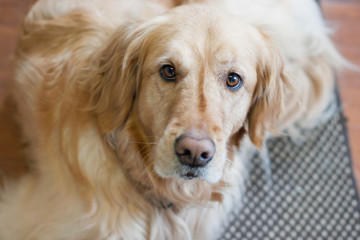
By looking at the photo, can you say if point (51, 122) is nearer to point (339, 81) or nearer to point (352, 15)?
point (339, 81)

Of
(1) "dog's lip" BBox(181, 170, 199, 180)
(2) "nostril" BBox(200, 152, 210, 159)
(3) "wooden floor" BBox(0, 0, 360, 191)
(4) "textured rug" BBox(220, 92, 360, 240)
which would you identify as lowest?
(4) "textured rug" BBox(220, 92, 360, 240)

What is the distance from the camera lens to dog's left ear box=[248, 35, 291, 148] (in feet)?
4.86

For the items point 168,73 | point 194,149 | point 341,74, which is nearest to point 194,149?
point 194,149

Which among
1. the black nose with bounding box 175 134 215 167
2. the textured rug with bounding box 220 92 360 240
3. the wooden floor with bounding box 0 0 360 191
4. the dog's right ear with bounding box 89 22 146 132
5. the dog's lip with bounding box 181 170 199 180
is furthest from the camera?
the wooden floor with bounding box 0 0 360 191

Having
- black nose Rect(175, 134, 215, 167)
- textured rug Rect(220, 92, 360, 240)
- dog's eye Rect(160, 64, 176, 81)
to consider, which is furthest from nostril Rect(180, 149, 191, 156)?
textured rug Rect(220, 92, 360, 240)

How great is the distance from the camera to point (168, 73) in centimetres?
131

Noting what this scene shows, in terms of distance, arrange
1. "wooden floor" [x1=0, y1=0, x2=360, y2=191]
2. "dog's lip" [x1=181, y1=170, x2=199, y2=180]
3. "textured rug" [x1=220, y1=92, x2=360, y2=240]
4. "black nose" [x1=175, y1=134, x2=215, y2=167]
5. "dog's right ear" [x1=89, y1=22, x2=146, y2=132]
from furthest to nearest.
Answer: "wooden floor" [x1=0, y1=0, x2=360, y2=191]
"textured rug" [x1=220, y1=92, x2=360, y2=240]
"dog's right ear" [x1=89, y1=22, x2=146, y2=132]
"dog's lip" [x1=181, y1=170, x2=199, y2=180]
"black nose" [x1=175, y1=134, x2=215, y2=167]

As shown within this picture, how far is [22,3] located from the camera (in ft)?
8.11

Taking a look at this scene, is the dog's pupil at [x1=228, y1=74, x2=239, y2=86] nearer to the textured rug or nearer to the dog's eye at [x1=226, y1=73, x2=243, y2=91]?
the dog's eye at [x1=226, y1=73, x2=243, y2=91]

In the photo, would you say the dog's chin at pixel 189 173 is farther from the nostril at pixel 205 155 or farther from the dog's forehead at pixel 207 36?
the dog's forehead at pixel 207 36

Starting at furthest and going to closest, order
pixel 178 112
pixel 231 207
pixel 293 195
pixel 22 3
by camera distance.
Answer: pixel 22 3 < pixel 293 195 < pixel 231 207 < pixel 178 112

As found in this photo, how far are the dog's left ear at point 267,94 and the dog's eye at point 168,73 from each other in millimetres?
334

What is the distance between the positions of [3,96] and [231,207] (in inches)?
53.9

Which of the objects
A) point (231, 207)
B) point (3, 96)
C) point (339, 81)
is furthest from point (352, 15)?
point (3, 96)
